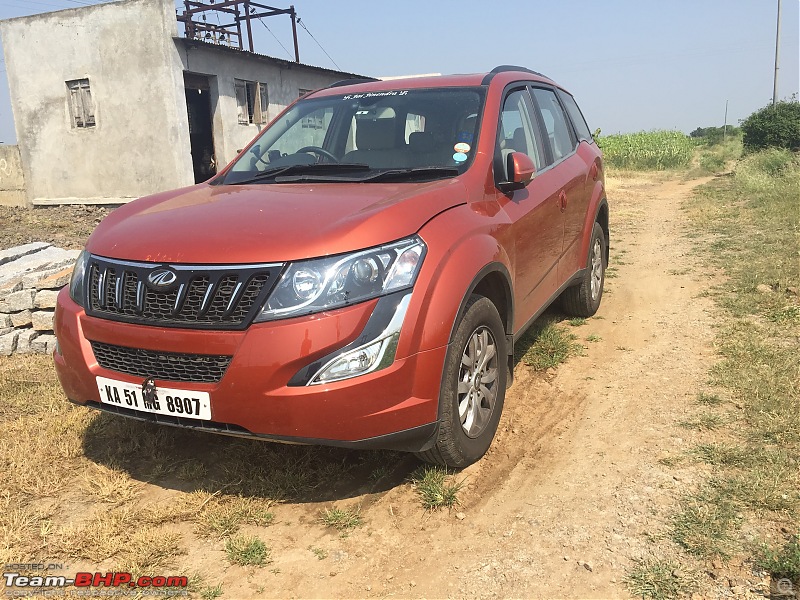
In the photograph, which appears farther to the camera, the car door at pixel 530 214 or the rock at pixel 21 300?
the rock at pixel 21 300

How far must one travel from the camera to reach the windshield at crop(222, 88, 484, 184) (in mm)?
3346

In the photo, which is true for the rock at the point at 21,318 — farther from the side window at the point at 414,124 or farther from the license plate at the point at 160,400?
the side window at the point at 414,124

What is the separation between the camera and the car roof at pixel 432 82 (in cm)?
383

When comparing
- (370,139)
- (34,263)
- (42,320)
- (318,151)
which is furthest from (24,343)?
(370,139)

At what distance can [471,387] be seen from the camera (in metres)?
2.93

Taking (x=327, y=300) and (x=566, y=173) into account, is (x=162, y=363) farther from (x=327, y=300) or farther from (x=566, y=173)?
(x=566, y=173)

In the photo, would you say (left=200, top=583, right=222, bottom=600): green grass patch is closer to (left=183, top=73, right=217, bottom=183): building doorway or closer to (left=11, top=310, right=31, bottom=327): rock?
(left=11, top=310, right=31, bottom=327): rock

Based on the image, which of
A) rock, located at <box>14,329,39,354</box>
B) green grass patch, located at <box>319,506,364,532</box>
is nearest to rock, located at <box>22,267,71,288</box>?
rock, located at <box>14,329,39,354</box>

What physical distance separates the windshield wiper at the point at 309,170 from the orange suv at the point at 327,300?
0.01 metres

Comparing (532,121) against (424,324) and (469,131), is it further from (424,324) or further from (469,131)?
(424,324)

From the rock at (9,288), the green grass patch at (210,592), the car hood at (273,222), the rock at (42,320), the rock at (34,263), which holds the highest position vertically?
the car hood at (273,222)

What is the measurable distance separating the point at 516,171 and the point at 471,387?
116 centimetres

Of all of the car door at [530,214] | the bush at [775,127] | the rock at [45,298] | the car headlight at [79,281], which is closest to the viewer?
the car headlight at [79,281]

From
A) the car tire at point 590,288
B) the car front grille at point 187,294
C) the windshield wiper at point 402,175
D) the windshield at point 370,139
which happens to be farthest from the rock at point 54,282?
the car tire at point 590,288
